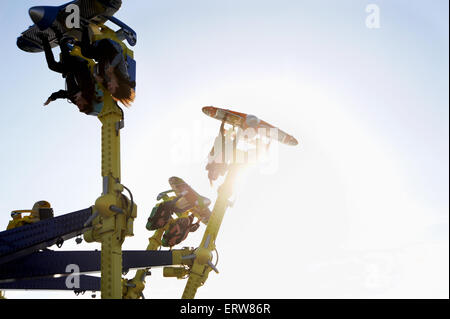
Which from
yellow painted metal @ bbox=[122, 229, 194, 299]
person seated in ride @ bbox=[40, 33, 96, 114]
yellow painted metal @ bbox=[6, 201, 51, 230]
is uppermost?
person seated in ride @ bbox=[40, 33, 96, 114]

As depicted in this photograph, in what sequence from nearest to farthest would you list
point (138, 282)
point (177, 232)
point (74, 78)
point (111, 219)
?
point (111, 219) → point (74, 78) → point (177, 232) → point (138, 282)

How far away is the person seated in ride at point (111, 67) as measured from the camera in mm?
7953

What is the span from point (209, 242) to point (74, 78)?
750 centimetres

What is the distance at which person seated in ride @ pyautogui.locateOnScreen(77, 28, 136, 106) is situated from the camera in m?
7.95

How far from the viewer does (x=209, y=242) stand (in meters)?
14.4

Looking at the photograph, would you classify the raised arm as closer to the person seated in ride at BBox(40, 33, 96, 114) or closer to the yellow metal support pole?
the person seated in ride at BBox(40, 33, 96, 114)

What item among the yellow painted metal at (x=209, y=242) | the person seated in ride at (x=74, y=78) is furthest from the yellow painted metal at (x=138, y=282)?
the person seated in ride at (x=74, y=78)

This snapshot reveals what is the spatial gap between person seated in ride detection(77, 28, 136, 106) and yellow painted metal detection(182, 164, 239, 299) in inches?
274

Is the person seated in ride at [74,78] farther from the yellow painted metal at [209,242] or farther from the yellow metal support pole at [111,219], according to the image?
the yellow painted metal at [209,242]

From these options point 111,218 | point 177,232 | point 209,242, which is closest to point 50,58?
point 111,218

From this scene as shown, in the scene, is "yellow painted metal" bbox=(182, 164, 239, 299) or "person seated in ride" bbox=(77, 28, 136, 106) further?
"yellow painted metal" bbox=(182, 164, 239, 299)

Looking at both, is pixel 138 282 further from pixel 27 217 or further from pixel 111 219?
pixel 111 219

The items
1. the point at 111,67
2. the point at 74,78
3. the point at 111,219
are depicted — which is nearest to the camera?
the point at 111,219

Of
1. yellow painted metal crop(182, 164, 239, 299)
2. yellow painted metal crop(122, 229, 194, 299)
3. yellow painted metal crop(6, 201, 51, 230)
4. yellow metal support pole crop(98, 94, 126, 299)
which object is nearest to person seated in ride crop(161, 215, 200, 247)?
yellow painted metal crop(122, 229, 194, 299)
